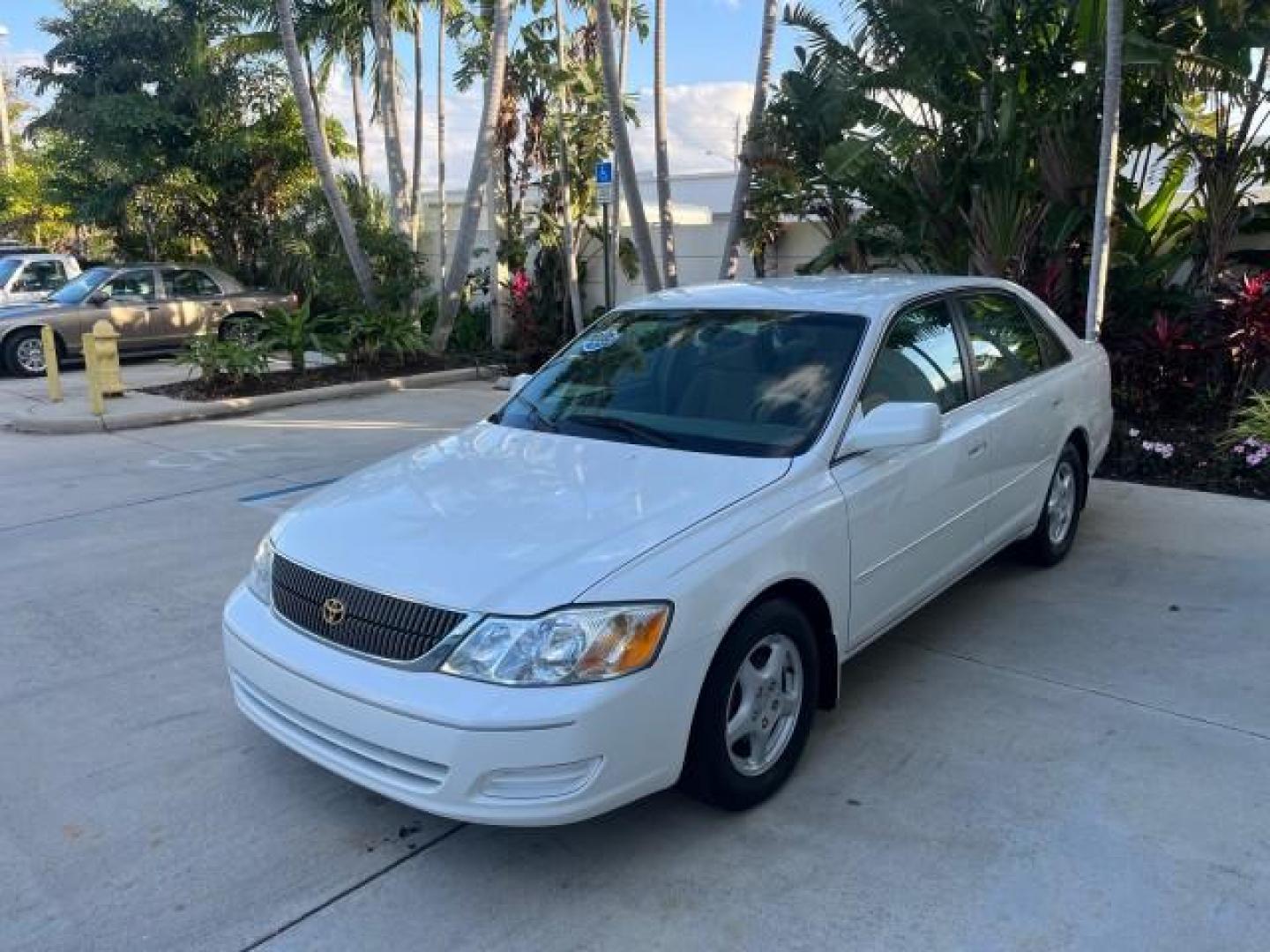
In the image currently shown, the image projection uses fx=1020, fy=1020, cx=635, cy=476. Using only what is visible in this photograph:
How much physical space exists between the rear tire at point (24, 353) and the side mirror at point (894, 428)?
13.8 metres

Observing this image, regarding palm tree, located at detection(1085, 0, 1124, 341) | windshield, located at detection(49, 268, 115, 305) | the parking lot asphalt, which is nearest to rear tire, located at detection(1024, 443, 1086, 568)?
the parking lot asphalt

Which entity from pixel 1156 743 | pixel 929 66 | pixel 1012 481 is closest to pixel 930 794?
pixel 1156 743

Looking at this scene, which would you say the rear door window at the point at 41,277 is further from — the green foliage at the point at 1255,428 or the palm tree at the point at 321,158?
the green foliage at the point at 1255,428

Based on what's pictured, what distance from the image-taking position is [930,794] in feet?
11.0

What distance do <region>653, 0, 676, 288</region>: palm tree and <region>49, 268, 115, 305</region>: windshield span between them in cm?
844

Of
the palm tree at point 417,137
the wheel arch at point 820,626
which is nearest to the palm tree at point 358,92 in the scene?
the palm tree at point 417,137

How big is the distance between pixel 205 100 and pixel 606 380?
54.2 ft

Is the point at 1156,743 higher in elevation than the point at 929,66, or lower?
lower

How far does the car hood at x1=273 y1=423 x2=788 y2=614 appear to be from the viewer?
288 cm

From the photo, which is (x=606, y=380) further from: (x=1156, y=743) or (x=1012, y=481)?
(x=1156, y=743)

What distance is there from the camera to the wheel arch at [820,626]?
3.29 metres

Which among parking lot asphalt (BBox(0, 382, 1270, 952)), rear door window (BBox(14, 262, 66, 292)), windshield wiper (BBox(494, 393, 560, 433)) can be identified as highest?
rear door window (BBox(14, 262, 66, 292))

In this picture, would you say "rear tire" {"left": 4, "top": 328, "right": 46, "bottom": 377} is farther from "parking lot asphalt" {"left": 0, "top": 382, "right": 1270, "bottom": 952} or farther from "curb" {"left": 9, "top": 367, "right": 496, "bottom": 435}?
"parking lot asphalt" {"left": 0, "top": 382, "right": 1270, "bottom": 952}

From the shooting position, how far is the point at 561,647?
2760mm
